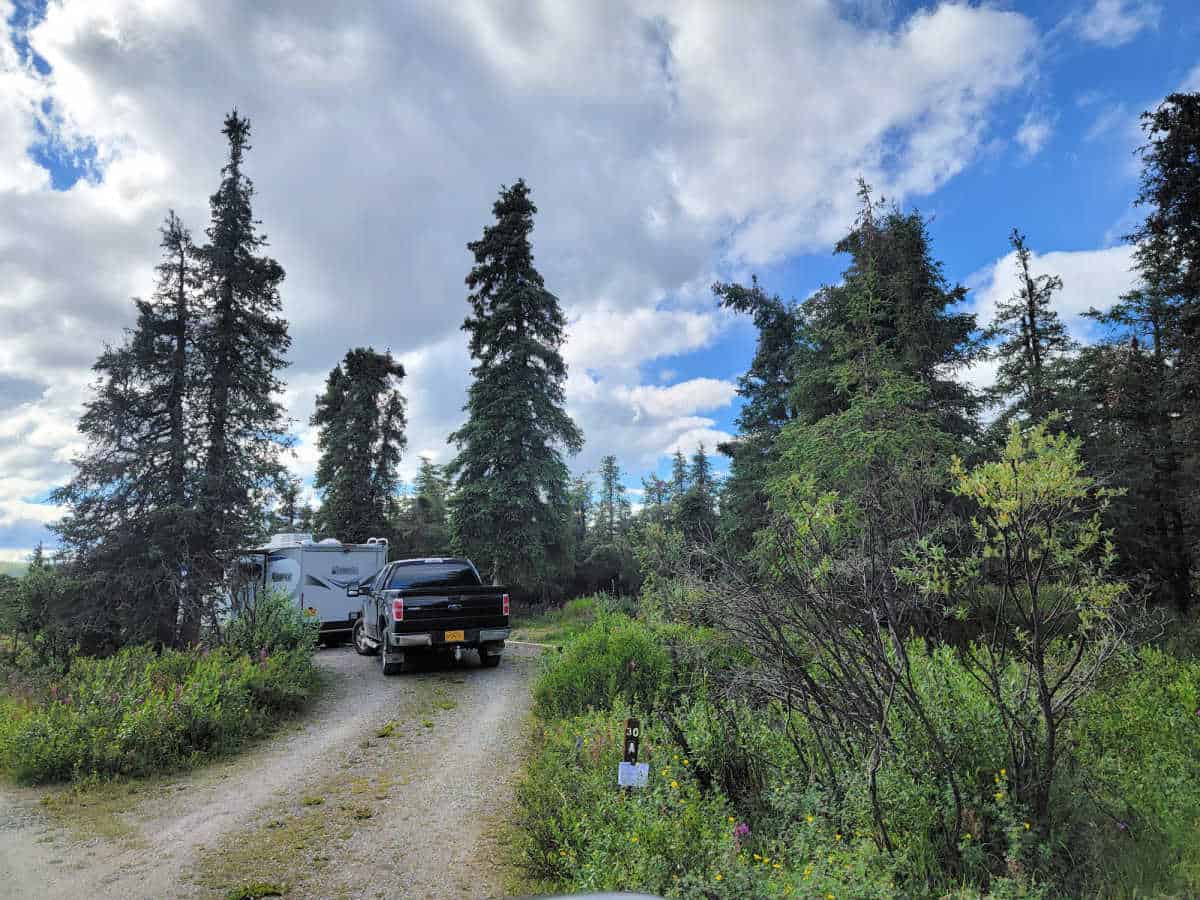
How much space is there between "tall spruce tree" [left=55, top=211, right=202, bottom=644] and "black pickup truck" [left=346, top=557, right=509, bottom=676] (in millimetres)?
5180

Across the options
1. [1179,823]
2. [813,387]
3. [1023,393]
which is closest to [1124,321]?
[1023,393]

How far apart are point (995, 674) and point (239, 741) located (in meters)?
7.54

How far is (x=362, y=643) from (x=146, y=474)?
650cm

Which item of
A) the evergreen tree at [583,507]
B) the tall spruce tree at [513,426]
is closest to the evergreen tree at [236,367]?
the tall spruce tree at [513,426]

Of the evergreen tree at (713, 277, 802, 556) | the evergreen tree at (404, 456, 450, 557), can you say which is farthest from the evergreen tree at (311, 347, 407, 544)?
the evergreen tree at (713, 277, 802, 556)

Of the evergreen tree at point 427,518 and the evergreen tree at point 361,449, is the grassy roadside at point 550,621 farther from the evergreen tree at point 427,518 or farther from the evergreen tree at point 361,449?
the evergreen tree at point 361,449

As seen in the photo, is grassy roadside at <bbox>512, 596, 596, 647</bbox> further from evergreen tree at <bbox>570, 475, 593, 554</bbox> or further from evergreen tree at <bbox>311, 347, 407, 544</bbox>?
evergreen tree at <bbox>570, 475, 593, 554</bbox>

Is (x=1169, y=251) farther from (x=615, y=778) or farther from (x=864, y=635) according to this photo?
(x=615, y=778)

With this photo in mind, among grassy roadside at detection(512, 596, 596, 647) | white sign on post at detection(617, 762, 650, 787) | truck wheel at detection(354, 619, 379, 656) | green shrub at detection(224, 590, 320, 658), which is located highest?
green shrub at detection(224, 590, 320, 658)

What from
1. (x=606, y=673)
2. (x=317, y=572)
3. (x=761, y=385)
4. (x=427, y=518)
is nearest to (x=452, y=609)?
(x=606, y=673)

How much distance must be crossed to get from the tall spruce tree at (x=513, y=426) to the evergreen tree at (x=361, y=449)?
1036 cm

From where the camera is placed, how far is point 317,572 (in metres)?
14.8

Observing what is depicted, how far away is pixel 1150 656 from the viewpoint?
7391mm

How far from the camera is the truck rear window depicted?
10.9 m
